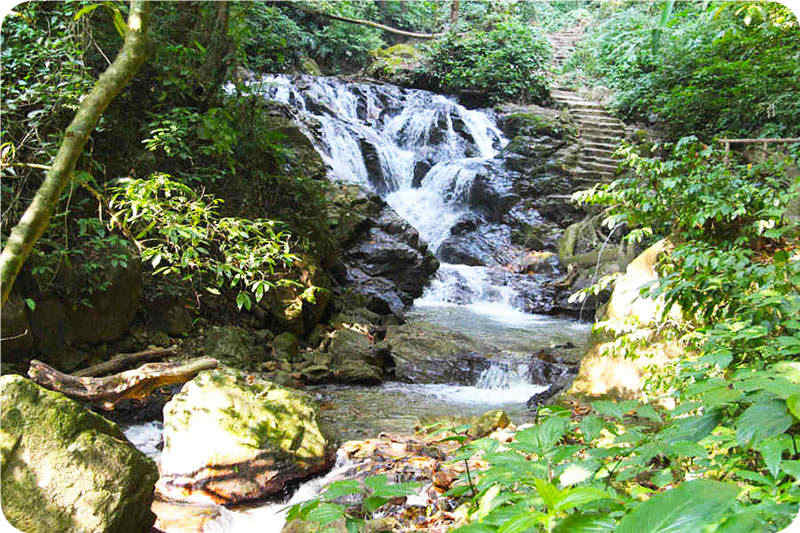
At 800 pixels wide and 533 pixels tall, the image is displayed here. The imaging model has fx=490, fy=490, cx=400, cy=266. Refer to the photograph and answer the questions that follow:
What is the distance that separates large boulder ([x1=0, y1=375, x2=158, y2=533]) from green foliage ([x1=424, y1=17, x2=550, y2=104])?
9.88 m

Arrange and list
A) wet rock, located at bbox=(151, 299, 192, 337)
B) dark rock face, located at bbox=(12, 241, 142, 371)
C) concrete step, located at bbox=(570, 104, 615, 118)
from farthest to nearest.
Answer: concrete step, located at bbox=(570, 104, 615, 118) < wet rock, located at bbox=(151, 299, 192, 337) < dark rock face, located at bbox=(12, 241, 142, 371)

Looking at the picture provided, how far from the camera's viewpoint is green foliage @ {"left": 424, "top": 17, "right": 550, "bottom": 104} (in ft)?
35.8

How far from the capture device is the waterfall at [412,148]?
9875 mm

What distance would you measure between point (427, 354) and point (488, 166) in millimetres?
7545

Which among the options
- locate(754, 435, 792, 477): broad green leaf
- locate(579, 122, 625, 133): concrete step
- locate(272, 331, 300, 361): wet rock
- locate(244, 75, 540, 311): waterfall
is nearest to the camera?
locate(754, 435, 792, 477): broad green leaf

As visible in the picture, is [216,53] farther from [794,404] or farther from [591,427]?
[794,404]

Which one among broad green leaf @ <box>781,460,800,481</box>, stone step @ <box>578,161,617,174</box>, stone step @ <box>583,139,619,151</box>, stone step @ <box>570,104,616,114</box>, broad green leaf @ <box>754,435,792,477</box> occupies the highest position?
stone step @ <box>570,104,616,114</box>

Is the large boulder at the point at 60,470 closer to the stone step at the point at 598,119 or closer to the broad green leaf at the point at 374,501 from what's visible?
the broad green leaf at the point at 374,501

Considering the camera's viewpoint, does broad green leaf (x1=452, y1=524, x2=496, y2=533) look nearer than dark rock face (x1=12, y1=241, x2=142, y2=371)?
Yes

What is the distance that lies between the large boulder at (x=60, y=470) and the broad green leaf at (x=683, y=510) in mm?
2406

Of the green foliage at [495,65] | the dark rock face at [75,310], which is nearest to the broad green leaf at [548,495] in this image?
the dark rock face at [75,310]

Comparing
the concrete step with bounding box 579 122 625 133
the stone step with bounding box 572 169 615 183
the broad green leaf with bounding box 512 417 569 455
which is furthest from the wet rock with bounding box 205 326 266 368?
the concrete step with bounding box 579 122 625 133

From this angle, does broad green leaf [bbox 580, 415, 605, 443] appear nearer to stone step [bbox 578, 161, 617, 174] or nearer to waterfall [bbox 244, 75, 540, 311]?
waterfall [bbox 244, 75, 540, 311]

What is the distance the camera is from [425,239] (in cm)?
1090
